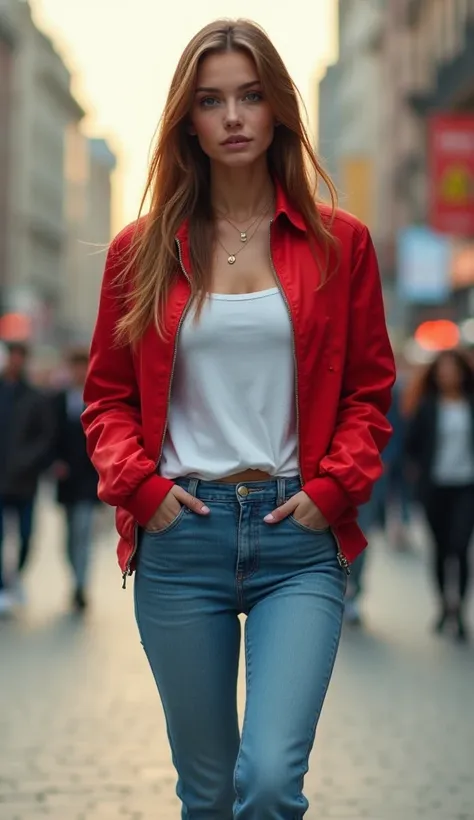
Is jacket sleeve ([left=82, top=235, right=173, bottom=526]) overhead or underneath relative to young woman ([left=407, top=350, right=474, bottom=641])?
overhead

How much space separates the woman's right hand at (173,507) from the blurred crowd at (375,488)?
751cm

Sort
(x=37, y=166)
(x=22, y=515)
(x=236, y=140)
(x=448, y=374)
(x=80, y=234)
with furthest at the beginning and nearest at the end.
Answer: (x=80, y=234), (x=37, y=166), (x=22, y=515), (x=448, y=374), (x=236, y=140)

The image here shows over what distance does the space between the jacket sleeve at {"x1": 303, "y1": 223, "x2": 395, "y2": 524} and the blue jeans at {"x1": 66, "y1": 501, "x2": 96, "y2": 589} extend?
9.10m

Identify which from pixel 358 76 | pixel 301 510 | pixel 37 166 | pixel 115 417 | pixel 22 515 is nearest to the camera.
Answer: pixel 301 510

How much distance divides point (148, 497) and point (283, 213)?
689 mm

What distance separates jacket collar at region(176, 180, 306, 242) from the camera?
12.9 ft

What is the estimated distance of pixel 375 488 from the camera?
535 inches

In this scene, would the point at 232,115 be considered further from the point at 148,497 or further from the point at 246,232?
the point at 148,497

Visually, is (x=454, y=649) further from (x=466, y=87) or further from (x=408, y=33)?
(x=408, y=33)

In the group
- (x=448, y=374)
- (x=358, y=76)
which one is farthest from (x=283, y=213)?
(x=358, y=76)

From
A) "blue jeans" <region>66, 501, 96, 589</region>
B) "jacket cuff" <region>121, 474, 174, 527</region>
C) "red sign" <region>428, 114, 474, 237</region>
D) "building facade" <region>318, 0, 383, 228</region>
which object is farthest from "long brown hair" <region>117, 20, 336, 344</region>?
"building facade" <region>318, 0, 383, 228</region>

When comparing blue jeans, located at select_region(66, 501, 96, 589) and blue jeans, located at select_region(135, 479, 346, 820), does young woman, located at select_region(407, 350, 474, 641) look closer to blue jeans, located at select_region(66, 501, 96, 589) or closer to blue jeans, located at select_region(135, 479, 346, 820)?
blue jeans, located at select_region(66, 501, 96, 589)

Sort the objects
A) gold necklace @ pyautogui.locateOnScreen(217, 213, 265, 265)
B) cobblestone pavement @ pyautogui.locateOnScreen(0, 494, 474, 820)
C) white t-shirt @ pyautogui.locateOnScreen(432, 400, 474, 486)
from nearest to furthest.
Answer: gold necklace @ pyautogui.locateOnScreen(217, 213, 265, 265) < cobblestone pavement @ pyautogui.locateOnScreen(0, 494, 474, 820) < white t-shirt @ pyautogui.locateOnScreen(432, 400, 474, 486)

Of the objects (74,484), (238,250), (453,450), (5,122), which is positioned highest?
(5,122)
